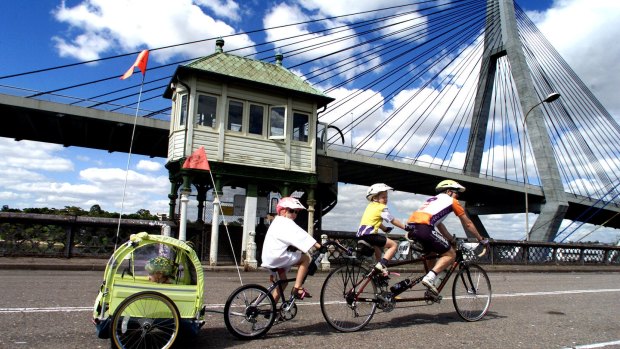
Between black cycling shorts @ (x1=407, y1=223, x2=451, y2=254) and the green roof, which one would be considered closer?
black cycling shorts @ (x1=407, y1=223, x2=451, y2=254)

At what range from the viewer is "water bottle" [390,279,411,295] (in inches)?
239

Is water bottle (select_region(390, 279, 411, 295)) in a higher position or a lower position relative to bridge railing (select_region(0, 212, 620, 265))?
lower

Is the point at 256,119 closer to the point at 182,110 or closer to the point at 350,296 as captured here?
the point at 182,110

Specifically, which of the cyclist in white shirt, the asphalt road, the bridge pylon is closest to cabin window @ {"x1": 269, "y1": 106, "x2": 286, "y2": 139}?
the asphalt road

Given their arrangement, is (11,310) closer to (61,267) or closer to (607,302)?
(61,267)

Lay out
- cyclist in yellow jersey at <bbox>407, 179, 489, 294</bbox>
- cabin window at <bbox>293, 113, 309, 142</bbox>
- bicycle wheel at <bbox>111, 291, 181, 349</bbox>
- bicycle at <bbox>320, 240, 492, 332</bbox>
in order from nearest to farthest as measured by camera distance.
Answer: bicycle wheel at <bbox>111, 291, 181, 349</bbox>, bicycle at <bbox>320, 240, 492, 332</bbox>, cyclist in yellow jersey at <bbox>407, 179, 489, 294</bbox>, cabin window at <bbox>293, 113, 309, 142</bbox>

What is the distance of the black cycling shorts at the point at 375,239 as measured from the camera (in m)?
6.08

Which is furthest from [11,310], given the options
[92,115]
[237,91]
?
[92,115]

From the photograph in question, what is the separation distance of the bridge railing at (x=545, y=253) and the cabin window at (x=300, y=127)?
13.2 ft

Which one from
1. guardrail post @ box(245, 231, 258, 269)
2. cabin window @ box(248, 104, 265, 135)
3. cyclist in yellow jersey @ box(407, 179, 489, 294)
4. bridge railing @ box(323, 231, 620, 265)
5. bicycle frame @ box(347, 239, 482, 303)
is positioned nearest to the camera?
bicycle frame @ box(347, 239, 482, 303)

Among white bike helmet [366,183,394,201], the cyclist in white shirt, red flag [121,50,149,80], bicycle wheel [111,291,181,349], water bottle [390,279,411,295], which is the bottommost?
bicycle wheel [111,291,181,349]

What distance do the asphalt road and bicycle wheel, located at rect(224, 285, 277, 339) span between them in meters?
0.14

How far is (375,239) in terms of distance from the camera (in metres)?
6.12

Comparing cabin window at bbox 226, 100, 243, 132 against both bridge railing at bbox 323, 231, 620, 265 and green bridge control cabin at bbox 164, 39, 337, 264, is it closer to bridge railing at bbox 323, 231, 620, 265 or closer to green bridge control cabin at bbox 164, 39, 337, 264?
green bridge control cabin at bbox 164, 39, 337, 264
